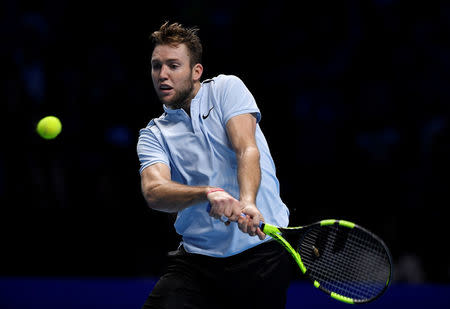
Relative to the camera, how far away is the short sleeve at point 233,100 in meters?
3.13

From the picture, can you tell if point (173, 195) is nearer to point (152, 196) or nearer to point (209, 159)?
point (152, 196)

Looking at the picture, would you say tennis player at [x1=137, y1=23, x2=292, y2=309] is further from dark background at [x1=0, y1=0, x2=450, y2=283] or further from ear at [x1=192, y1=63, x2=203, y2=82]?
dark background at [x1=0, y1=0, x2=450, y2=283]

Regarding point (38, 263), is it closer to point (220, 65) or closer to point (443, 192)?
point (220, 65)

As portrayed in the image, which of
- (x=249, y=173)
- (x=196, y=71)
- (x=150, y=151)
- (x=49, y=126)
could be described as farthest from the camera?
(x=49, y=126)

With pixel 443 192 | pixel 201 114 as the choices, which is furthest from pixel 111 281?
pixel 443 192

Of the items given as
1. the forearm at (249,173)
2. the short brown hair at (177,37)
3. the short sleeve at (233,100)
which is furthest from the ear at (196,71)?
the forearm at (249,173)

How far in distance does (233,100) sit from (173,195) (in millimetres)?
642

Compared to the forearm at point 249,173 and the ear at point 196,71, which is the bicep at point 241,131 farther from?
the ear at point 196,71

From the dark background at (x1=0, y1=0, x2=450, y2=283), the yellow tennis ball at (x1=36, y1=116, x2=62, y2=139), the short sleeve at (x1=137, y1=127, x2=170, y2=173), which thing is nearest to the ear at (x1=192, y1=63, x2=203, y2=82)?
the short sleeve at (x1=137, y1=127, x2=170, y2=173)

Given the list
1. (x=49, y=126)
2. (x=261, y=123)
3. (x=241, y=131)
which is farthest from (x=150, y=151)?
(x=261, y=123)

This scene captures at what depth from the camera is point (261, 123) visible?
23.0 feet

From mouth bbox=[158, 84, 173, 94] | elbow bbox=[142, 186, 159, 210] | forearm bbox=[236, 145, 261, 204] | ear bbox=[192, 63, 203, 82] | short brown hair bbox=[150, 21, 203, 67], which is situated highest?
short brown hair bbox=[150, 21, 203, 67]

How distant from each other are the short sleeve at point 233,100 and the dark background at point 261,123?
3390 millimetres

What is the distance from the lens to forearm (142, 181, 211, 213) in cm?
280
